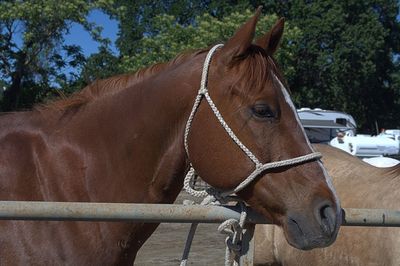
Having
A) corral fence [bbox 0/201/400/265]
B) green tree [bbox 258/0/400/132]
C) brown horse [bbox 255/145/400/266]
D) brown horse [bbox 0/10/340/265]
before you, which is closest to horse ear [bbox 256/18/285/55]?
brown horse [bbox 0/10/340/265]

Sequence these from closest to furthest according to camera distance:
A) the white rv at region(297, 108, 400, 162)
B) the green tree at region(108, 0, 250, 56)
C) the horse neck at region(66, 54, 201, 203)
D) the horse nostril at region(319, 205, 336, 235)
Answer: the horse nostril at region(319, 205, 336, 235) → the horse neck at region(66, 54, 201, 203) → the white rv at region(297, 108, 400, 162) → the green tree at region(108, 0, 250, 56)

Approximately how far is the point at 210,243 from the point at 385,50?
32.0 metres

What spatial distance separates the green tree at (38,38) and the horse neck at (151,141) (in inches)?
584

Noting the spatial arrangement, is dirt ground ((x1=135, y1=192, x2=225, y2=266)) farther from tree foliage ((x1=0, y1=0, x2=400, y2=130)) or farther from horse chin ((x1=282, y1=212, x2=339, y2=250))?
tree foliage ((x1=0, y1=0, x2=400, y2=130))

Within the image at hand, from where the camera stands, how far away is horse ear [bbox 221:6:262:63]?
7.43 feet

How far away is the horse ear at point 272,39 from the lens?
2.41 metres

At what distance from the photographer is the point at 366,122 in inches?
1558

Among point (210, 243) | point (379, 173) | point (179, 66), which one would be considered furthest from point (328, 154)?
point (210, 243)

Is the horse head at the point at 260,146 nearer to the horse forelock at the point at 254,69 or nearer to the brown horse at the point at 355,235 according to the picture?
the horse forelock at the point at 254,69

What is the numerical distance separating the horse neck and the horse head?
10cm

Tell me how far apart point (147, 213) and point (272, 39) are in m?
0.98

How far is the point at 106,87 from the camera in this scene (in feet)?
8.70

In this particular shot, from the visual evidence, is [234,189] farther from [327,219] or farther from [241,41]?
[241,41]

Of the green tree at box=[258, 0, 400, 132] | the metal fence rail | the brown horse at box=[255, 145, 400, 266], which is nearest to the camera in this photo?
the metal fence rail
